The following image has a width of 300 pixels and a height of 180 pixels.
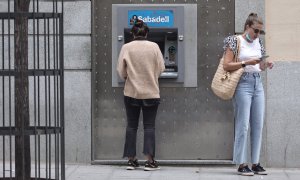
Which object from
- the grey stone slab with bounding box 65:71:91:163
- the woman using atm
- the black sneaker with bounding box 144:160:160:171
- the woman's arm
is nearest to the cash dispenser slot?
the woman using atm

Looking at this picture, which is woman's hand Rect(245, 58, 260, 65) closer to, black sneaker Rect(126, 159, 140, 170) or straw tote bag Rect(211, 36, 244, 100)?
straw tote bag Rect(211, 36, 244, 100)

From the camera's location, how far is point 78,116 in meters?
→ 9.66

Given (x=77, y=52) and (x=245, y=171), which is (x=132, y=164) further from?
(x=77, y=52)

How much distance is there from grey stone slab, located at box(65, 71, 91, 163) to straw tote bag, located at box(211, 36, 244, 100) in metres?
1.70

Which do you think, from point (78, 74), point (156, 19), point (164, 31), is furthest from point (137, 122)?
point (156, 19)

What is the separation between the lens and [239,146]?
884cm

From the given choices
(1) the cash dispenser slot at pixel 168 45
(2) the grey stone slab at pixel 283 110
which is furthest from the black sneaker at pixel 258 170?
(1) the cash dispenser slot at pixel 168 45

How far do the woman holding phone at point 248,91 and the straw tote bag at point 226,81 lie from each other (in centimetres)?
5

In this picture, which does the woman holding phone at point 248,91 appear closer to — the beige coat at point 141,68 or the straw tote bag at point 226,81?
the straw tote bag at point 226,81

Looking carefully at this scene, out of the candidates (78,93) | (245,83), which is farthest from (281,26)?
(78,93)

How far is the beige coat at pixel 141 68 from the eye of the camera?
9141 mm

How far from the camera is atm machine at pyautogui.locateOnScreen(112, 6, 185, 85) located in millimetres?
9633

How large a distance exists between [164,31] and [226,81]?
1.30 metres

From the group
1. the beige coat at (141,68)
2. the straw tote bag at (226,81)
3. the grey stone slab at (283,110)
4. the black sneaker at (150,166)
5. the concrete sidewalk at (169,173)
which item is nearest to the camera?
the straw tote bag at (226,81)
